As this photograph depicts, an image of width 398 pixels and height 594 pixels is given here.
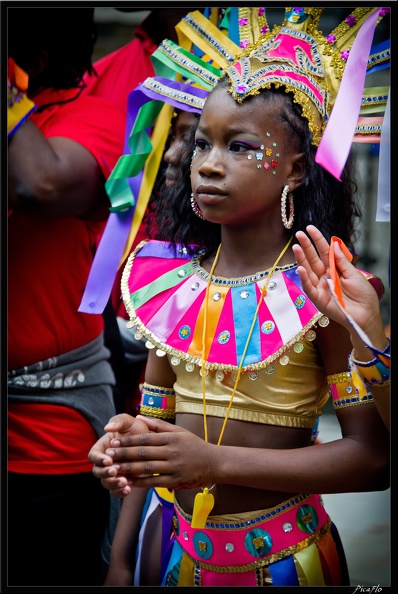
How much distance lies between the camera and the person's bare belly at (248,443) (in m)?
2.13

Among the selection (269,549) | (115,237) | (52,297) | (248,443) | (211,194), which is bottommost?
(269,549)

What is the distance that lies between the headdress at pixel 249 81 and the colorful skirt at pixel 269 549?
2.63 feet

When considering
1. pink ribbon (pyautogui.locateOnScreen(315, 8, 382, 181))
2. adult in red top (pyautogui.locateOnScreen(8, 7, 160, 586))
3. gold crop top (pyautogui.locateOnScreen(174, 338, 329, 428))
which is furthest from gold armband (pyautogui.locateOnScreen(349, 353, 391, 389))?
adult in red top (pyautogui.locateOnScreen(8, 7, 160, 586))

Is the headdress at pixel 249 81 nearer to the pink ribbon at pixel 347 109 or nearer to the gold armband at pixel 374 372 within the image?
the pink ribbon at pixel 347 109

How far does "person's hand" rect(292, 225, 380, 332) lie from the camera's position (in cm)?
184

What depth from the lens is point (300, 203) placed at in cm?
226

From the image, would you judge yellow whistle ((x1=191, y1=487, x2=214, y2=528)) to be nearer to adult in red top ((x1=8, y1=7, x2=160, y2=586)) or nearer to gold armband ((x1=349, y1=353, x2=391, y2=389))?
gold armband ((x1=349, y1=353, x2=391, y2=389))

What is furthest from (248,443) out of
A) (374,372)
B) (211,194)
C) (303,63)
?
(303,63)

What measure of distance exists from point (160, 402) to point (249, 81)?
882mm

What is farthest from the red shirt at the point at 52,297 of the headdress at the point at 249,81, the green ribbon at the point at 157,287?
the green ribbon at the point at 157,287

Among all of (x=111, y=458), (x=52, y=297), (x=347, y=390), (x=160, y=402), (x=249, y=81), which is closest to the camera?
(x=111, y=458)

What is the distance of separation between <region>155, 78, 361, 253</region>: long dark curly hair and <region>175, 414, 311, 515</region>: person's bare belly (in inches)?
20.2

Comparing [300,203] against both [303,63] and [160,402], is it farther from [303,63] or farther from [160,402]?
[160,402]

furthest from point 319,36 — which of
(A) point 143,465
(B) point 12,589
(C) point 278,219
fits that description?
(B) point 12,589
